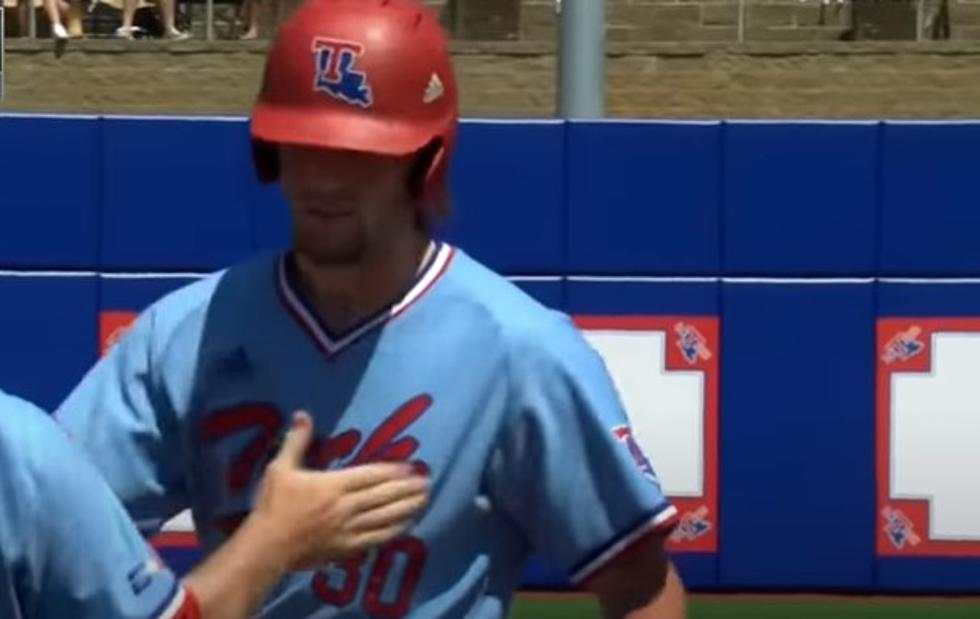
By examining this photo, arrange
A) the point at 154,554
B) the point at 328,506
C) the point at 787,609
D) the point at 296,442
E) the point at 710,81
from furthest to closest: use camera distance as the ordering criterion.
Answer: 1. the point at 710,81
2. the point at 787,609
3. the point at 296,442
4. the point at 328,506
5. the point at 154,554

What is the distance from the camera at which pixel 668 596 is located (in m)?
2.62

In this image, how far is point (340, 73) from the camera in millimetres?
2447

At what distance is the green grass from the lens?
286 inches

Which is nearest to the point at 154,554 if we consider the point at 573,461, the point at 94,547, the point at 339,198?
the point at 94,547

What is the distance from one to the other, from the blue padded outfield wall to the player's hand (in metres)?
5.03

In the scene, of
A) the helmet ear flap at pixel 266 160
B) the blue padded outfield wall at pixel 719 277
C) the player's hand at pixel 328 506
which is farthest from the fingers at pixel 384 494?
the blue padded outfield wall at pixel 719 277

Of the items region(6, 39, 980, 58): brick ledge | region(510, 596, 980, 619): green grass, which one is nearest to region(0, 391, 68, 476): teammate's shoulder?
region(510, 596, 980, 619): green grass

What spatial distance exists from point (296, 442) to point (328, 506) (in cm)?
14

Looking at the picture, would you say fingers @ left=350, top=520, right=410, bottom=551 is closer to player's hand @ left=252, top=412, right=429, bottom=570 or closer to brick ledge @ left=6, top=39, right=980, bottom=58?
player's hand @ left=252, top=412, right=429, bottom=570

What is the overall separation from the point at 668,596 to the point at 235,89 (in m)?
11.0

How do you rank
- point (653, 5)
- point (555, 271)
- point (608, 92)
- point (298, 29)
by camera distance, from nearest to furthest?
point (298, 29) < point (555, 271) < point (608, 92) < point (653, 5)

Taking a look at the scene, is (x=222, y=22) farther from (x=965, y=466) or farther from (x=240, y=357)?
(x=240, y=357)

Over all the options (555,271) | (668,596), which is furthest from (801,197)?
(668,596)

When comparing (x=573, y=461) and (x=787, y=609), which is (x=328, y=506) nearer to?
(x=573, y=461)
